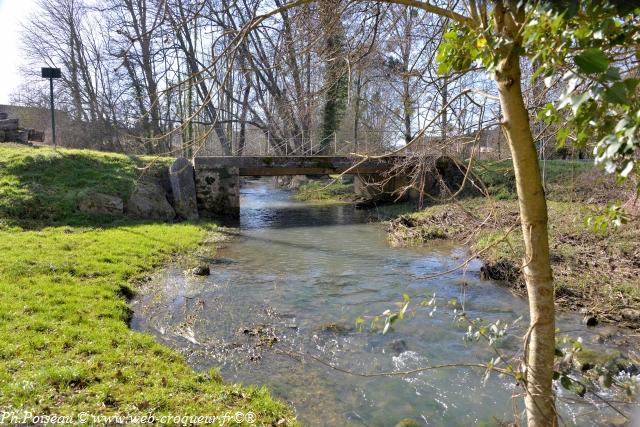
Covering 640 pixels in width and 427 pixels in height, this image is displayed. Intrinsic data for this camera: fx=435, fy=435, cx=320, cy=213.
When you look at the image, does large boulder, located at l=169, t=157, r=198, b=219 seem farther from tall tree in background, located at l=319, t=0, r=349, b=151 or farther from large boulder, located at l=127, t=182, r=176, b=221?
tall tree in background, located at l=319, t=0, r=349, b=151

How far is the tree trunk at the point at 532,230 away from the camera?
5.99ft

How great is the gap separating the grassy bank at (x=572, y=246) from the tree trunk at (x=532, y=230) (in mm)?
449

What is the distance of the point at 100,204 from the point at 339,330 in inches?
416

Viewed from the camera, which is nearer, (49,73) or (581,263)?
(581,263)

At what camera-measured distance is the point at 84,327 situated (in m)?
5.57

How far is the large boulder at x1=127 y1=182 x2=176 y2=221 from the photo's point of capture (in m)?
14.7

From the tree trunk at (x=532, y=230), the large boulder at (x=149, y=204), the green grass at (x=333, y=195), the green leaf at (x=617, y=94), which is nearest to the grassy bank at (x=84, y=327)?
the large boulder at (x=149, y=204)

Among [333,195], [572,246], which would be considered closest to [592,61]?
[572,246]

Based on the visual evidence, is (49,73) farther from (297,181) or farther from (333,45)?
(297,181)

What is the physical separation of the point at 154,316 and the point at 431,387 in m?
4.36

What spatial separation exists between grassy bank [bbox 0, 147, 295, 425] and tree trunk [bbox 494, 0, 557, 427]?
103 inches

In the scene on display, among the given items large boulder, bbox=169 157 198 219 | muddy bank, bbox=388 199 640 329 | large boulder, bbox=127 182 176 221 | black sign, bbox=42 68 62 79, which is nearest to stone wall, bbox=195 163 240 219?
large boulder, bbox=169 157 198 219

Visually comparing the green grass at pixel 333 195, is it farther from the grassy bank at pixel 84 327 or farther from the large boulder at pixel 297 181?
the grassy bank at pixel 84 327

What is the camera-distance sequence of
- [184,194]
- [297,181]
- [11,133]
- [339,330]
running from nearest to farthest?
[339,330] → [184,194] → [11,133] → [297,181]
